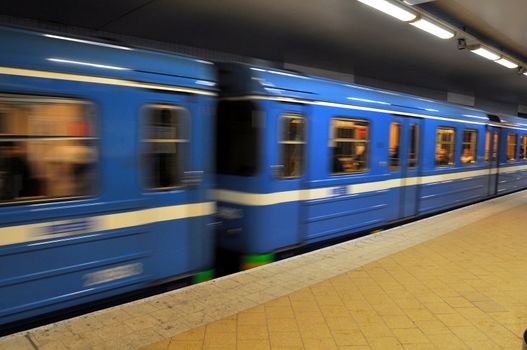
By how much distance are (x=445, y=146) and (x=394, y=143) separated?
2495 mm

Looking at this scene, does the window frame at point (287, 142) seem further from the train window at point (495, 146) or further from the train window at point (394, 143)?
the train window at point (495, 146)

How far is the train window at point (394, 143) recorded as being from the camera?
24.4 ft

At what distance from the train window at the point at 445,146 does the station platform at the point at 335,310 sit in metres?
3.49

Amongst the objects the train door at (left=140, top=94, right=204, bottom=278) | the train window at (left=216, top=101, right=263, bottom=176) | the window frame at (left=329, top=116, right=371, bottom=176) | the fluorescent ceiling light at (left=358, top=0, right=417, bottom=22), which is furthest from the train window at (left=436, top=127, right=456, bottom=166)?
the train door at (left=140, top=94, right=204, bottom=278)

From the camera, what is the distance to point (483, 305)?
4.18 metres

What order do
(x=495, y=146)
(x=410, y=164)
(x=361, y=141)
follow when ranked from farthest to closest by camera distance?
(x=495, y=146), (x=410, y=164), (x=361, y=141)

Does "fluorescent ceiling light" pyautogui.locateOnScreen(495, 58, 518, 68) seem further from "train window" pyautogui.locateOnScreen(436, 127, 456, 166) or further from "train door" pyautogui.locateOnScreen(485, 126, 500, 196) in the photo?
"train window" pyautogui.locateOnScreen(436, 127, 456, 166)

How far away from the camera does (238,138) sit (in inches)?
210

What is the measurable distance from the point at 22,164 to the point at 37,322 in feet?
4.34

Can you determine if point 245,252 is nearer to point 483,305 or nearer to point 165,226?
point 165,226

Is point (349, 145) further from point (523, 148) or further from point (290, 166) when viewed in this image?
point (523, 148)

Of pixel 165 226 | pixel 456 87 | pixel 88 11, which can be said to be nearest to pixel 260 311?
pixel 165 226

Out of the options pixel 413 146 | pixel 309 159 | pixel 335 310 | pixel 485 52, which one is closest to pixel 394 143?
pixel 413 146

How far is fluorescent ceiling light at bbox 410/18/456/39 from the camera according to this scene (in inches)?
267
